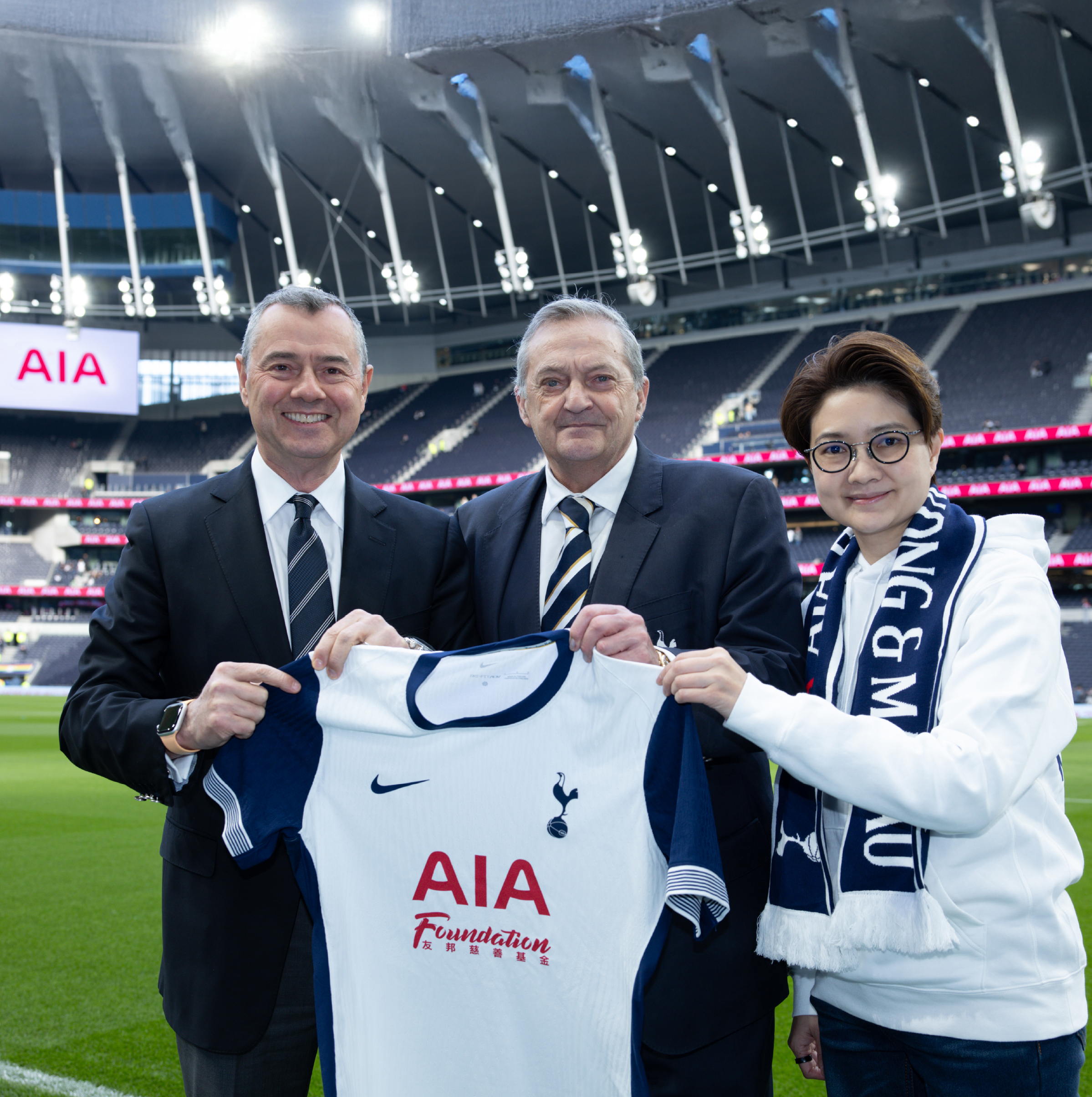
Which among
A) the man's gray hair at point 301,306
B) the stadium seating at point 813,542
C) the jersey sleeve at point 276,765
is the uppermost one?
the stadium seating at point 813,542

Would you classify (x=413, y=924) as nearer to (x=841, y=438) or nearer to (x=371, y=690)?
(x=371, y=690)

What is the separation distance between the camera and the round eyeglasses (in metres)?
2.10

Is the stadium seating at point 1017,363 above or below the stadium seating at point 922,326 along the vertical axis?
below

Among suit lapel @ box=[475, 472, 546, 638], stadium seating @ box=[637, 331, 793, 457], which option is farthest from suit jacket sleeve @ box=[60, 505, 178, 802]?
stadium seating @ box=[637, 331, 793, 457]

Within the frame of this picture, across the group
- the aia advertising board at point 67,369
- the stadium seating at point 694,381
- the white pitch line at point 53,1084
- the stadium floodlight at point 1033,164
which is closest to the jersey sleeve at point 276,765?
the white pitch line at point 53,1084

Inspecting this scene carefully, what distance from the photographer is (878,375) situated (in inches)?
83.2

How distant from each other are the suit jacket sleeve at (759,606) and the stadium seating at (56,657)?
31346mm

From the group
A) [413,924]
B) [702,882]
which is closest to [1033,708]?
[702,882]

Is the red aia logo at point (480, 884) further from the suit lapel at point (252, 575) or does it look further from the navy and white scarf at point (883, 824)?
the suit lapel at point (252, 575)

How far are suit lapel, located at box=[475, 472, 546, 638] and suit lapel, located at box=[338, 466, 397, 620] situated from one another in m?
0.28

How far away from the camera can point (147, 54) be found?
24562 mm

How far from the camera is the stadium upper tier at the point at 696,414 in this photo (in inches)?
1060

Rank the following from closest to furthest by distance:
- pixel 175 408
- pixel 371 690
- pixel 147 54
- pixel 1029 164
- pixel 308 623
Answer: pixel 371 690 → pixel 308 623 → pixel 1029 164 → pixel 147 54 → pixel 175 408

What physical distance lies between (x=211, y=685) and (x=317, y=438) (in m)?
0.71
